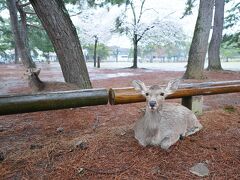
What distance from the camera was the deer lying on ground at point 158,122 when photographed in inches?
113

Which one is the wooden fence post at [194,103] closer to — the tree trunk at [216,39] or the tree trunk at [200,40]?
the tree trunk at [200,40]

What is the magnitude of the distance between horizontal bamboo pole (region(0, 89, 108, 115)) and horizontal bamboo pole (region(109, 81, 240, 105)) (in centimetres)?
16

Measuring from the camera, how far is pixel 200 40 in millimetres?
8789

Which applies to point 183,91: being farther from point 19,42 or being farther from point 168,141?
point 19,42

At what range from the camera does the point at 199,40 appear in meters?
8.80

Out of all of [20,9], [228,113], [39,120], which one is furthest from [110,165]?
[20,9]

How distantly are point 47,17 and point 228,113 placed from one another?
3624mm

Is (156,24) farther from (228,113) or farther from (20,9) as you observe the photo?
(228,113)

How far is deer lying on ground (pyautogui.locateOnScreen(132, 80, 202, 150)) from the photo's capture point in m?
2.86

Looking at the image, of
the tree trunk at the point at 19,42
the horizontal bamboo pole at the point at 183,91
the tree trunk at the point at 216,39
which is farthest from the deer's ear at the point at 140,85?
the tree trunk at the point at 216,39

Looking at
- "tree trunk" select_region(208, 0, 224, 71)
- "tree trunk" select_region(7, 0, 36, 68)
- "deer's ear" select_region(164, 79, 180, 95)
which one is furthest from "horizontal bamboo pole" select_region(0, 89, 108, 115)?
"tree trunk" select_region(208, 0, 224, 71)

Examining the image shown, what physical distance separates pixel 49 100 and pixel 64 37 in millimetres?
2350

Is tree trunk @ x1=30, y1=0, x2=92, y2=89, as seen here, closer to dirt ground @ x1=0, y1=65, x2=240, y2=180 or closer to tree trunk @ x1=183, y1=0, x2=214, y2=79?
dirt ground @ x1=0, y1=65, x2=240, y2=180

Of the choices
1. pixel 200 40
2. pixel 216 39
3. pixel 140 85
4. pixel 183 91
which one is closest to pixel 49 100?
pixel 140 85
